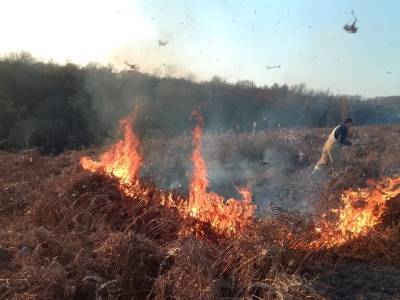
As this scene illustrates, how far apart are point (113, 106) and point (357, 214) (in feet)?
65.7

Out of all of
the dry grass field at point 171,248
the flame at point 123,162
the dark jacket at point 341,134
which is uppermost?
the dark jacket at point 341,134

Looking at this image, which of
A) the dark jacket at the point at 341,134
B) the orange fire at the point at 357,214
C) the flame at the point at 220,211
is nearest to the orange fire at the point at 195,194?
the flame at the point at 220,211

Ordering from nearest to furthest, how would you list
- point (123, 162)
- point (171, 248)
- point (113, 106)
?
1. point (171, 248)
2. point (123, 162)
3. point (113, 106)

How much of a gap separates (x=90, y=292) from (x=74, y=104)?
20.7 metres

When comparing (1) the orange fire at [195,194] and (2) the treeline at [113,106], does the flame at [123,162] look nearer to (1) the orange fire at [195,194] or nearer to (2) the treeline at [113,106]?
(1) the orange fire at [195,194]

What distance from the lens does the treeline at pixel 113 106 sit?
20016 millimetres

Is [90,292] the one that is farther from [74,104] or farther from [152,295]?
[74,104]

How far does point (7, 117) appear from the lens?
765 inches

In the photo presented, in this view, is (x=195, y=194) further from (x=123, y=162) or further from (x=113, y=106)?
(x=113, y=106)

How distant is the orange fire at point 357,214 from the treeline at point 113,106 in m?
11.3

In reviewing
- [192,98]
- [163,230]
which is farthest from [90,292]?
[192,98]

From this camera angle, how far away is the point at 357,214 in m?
4.92

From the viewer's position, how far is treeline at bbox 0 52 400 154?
788 inches

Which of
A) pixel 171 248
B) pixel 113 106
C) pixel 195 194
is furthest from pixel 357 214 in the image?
pixel 113 106
